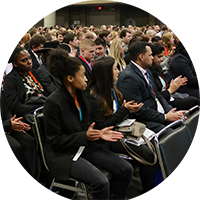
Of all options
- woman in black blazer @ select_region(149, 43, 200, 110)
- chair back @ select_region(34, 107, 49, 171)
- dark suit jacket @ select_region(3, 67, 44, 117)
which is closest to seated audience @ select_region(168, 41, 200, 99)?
woman in black blazer @ select_region(149, 43, 200, 110)

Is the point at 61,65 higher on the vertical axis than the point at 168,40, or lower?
lower

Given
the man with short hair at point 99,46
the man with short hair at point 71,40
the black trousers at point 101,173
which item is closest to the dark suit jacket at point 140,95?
the black trousers at point 101,173

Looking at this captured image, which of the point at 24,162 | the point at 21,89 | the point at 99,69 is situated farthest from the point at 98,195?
the point at 21,89

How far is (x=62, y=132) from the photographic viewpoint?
2.15m

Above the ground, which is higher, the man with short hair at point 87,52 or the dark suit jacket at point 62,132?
the man with short hair at point 87,52

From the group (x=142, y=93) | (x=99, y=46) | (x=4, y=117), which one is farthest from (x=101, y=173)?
(x=99, y=46)

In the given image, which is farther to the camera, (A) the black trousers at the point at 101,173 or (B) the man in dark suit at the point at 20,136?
(B) the man in dark suit at the point at 20,136

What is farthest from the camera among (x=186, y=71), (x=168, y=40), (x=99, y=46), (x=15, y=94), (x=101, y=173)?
(x=168, y=40)

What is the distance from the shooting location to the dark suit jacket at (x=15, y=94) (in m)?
2.94

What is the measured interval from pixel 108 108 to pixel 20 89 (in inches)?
41.5

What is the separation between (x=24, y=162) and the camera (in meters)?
2.56

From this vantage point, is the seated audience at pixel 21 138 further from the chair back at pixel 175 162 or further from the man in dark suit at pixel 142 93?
the chair back at pixel 175 162

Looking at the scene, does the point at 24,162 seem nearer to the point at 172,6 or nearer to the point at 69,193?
the point at 69,193

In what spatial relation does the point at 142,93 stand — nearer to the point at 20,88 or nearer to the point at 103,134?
the point at 103,134
